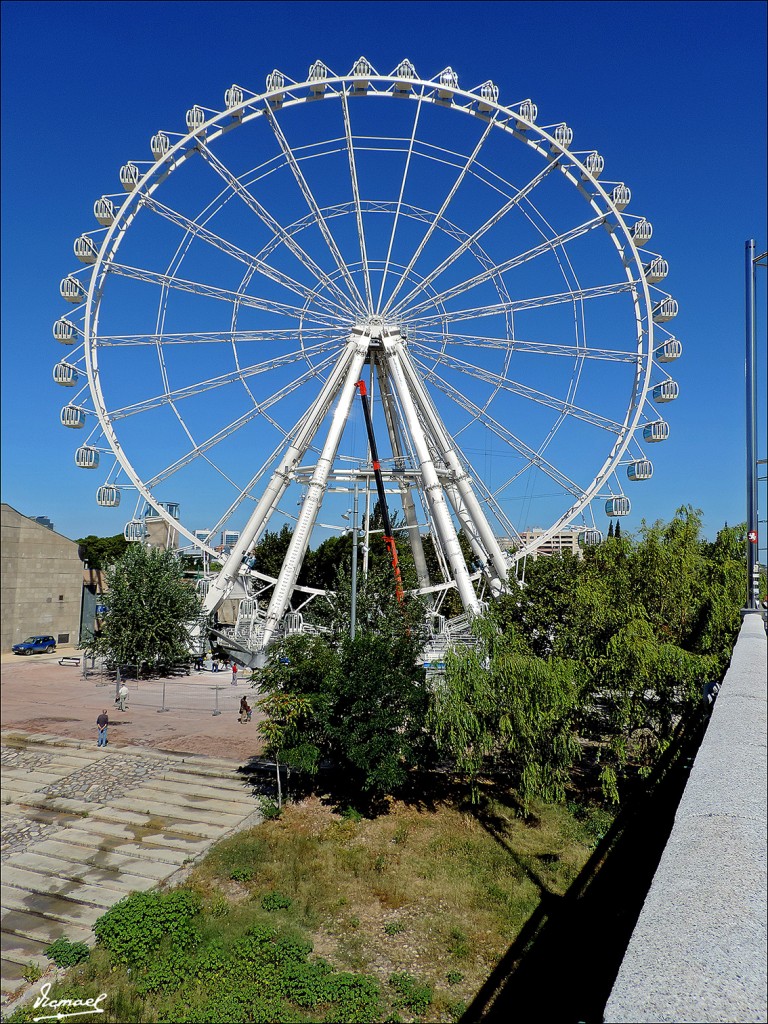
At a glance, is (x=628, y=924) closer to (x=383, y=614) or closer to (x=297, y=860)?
(x=297, y=860)

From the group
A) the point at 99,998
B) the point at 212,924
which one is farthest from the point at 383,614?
the point at 99,998

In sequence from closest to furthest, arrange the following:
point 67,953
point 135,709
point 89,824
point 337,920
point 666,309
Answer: point 67,953 → point 337,920 → point 89,824 → point 135,709 → point 666,309

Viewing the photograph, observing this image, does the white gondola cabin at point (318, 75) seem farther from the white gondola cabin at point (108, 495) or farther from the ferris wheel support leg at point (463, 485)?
the white gondola cabin at point (108, 495)

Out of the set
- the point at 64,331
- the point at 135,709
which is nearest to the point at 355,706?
the point at 135,709

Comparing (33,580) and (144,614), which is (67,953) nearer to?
(33,580)

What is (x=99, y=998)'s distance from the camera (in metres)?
7.26

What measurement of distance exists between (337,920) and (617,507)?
2135 centimetres

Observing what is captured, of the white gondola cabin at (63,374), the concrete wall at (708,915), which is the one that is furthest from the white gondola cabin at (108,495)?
the concrete wall at (708,915)

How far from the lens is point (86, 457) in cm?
2620

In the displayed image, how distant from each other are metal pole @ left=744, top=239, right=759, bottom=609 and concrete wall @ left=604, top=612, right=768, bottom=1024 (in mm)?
7164

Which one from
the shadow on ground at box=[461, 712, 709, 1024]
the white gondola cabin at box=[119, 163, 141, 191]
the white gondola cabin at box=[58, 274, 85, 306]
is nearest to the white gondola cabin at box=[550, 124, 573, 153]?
the white gondola cabin at box=[119, 163, 141, 191]

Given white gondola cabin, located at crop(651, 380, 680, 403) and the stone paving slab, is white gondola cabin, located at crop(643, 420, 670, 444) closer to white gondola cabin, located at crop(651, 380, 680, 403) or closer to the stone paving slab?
white gondola cabin, located at crop(651, 380, 680, 403)

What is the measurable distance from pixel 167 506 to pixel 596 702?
814 inches

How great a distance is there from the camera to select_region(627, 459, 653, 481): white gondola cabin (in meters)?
25.8
